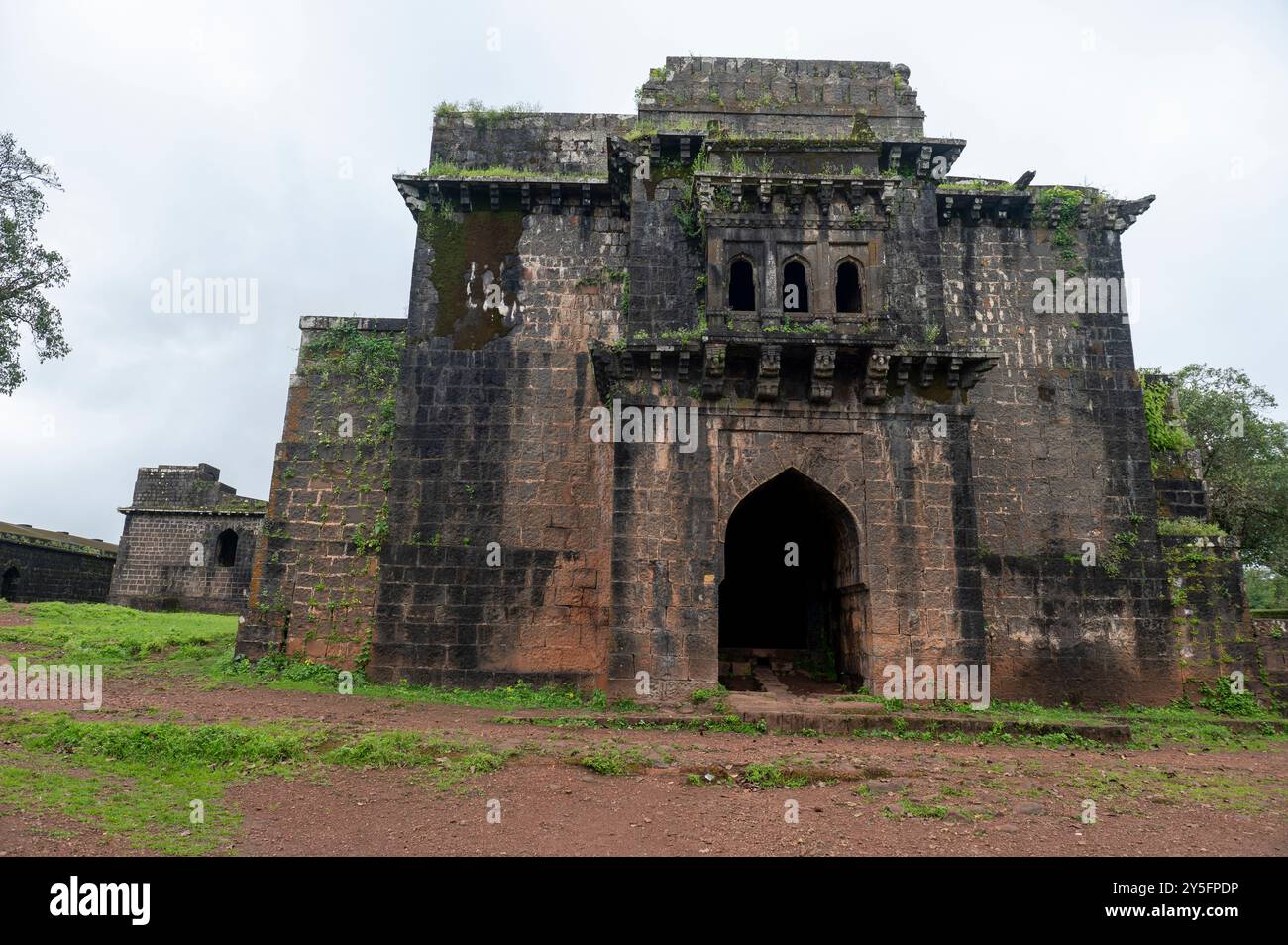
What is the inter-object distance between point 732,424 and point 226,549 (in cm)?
2949

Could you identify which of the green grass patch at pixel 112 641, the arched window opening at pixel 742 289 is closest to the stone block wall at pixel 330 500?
the green grass patch at pixel 112 641

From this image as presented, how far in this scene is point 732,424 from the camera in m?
13.2

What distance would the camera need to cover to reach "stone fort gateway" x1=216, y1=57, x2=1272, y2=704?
507 inches

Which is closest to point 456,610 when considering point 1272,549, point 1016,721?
point 1016,721

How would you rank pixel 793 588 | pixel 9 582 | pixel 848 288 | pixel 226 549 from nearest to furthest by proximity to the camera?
1. pixel 848 288
2. pixel 793 588
3. pixel 9 582
4. pixel 226 549

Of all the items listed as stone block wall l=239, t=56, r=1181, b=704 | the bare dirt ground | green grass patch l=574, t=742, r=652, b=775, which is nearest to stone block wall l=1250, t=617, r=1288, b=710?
stone block wall l=239, t=56, r=1181, b=704

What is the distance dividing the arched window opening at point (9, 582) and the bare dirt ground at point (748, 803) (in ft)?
92.4

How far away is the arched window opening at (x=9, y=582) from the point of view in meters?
31.7

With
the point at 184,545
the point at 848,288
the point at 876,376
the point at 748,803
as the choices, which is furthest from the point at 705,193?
the point at 184,545

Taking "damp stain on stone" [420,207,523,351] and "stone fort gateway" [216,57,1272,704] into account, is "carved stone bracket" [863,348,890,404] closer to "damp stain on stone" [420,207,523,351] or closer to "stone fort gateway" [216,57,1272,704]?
"stone fort gateway" [216,57,1272,704]

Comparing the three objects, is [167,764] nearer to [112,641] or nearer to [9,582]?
[112,641]

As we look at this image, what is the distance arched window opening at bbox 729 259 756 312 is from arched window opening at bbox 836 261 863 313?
1.70 meters
